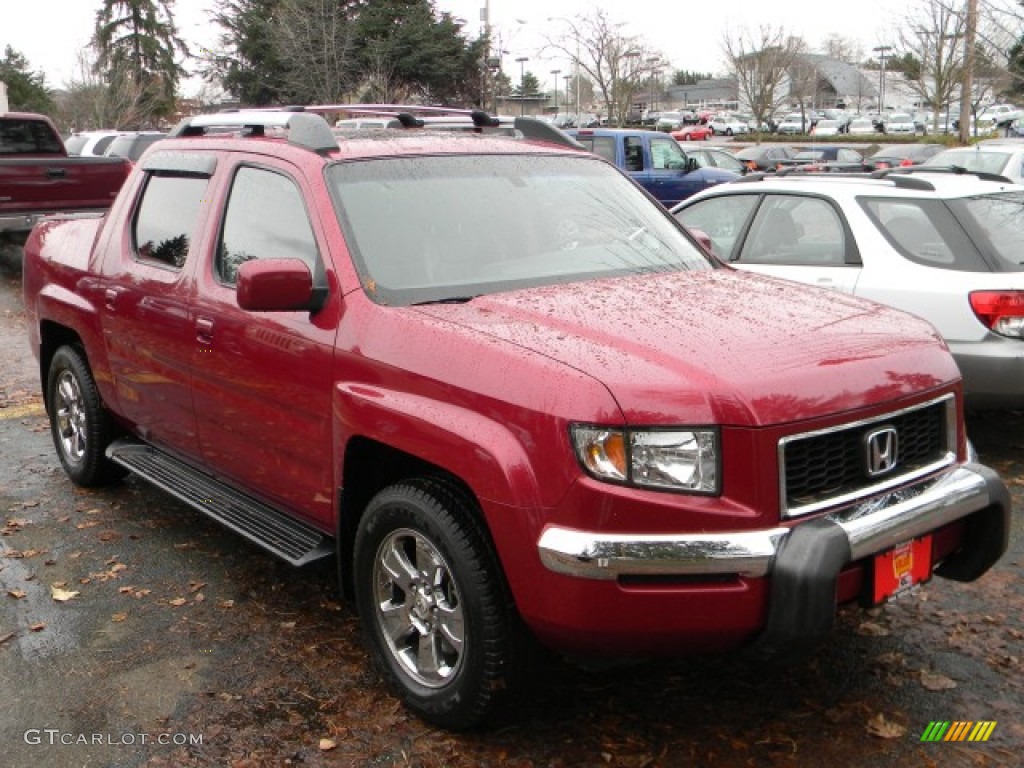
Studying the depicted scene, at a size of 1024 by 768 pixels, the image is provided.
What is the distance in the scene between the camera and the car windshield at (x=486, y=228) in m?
3.83

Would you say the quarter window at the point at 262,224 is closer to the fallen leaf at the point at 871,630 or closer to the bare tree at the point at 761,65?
the fallen leaf at the point at 871,630

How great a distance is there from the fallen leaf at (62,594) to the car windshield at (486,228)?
6.89 ft

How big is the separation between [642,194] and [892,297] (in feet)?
6.79

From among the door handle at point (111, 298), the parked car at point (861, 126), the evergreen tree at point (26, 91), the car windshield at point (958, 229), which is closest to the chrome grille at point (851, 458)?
the car windshield at point (958, 229)

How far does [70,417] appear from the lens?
20.0 ft

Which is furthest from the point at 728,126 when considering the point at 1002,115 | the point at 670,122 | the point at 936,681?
the point at 936,681

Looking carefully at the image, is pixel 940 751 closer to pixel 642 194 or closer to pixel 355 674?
pixel 355 674

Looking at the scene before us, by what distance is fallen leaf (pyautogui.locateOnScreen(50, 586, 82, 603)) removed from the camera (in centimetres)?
458

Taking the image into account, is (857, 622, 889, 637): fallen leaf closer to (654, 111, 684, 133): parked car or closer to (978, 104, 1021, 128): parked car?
(978, 104, 1021, 128): parked car

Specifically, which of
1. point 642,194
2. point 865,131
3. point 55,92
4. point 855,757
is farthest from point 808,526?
point 865,131

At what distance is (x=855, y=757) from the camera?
10.7 ft

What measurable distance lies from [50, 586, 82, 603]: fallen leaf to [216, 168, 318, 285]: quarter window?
1544mm

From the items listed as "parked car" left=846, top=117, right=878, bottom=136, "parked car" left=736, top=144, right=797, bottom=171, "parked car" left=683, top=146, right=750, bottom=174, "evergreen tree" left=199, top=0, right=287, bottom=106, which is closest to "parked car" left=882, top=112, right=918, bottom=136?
"parked car" left=846, top=117, right=878, bottom=136

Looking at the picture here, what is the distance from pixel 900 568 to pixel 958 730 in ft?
2.16
